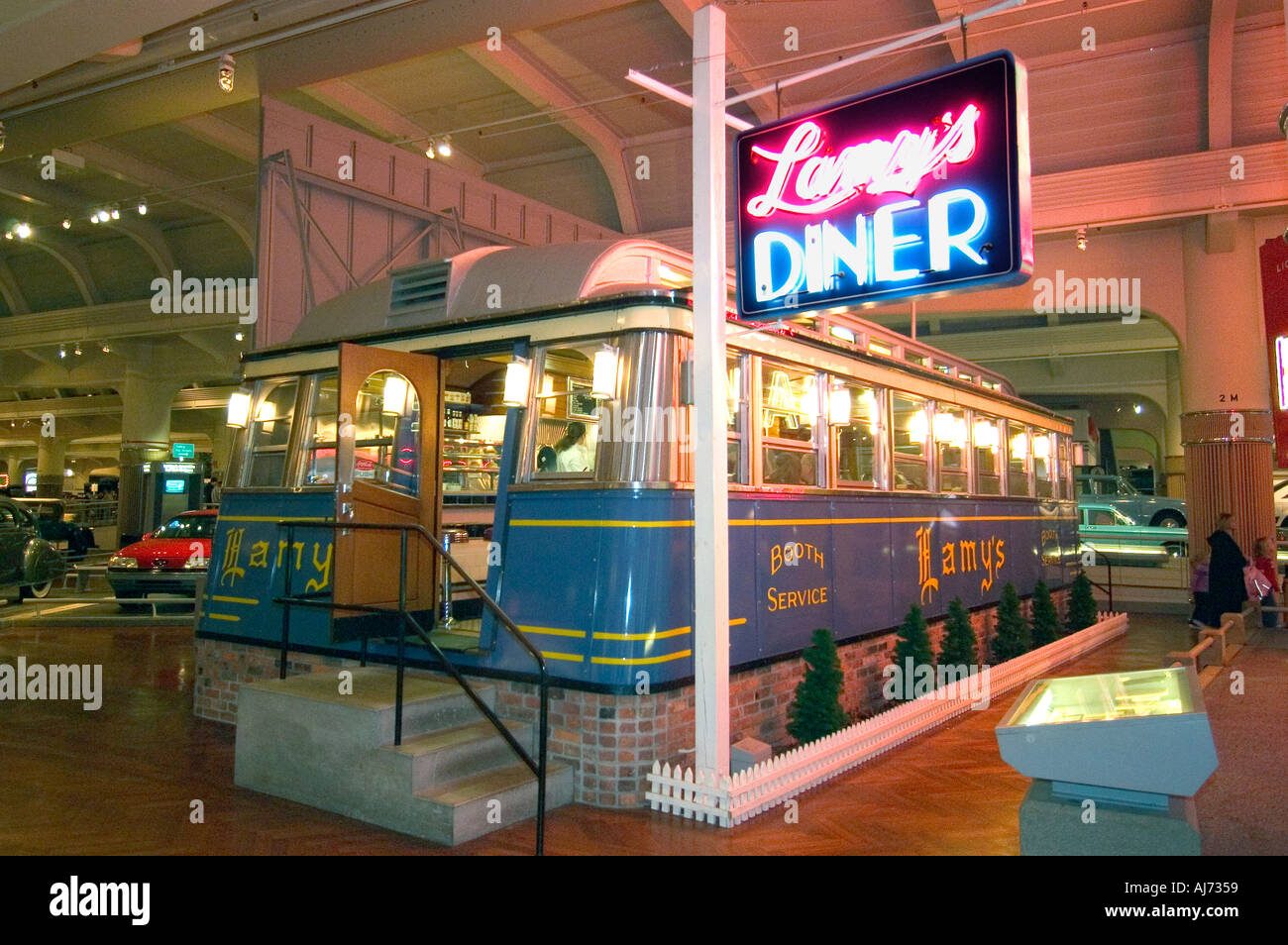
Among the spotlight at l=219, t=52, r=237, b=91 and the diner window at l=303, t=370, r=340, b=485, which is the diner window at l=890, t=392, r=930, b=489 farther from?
the spotlight at l=219, t=52, r=237, b=91

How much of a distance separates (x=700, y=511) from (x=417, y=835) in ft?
8.22

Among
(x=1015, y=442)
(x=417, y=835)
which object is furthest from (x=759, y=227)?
(x=1015, y=442)

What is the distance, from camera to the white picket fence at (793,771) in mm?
5520

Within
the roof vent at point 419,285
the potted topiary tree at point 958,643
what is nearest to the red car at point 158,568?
the roof vent at point 419,285

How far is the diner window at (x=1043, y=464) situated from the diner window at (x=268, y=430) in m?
10.1

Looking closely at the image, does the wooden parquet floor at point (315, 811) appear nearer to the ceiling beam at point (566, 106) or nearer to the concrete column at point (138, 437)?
the ceiling beam at point (566, 106)

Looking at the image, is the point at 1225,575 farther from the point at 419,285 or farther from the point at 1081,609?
the point at 419,285

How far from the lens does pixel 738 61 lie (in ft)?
45.2

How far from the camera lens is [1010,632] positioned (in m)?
10.5

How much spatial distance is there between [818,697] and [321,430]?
4680 millimetres

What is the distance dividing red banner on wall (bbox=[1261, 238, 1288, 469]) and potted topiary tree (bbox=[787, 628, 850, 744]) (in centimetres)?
639

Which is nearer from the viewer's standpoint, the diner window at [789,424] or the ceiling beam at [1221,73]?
the diner window at [789,424]
